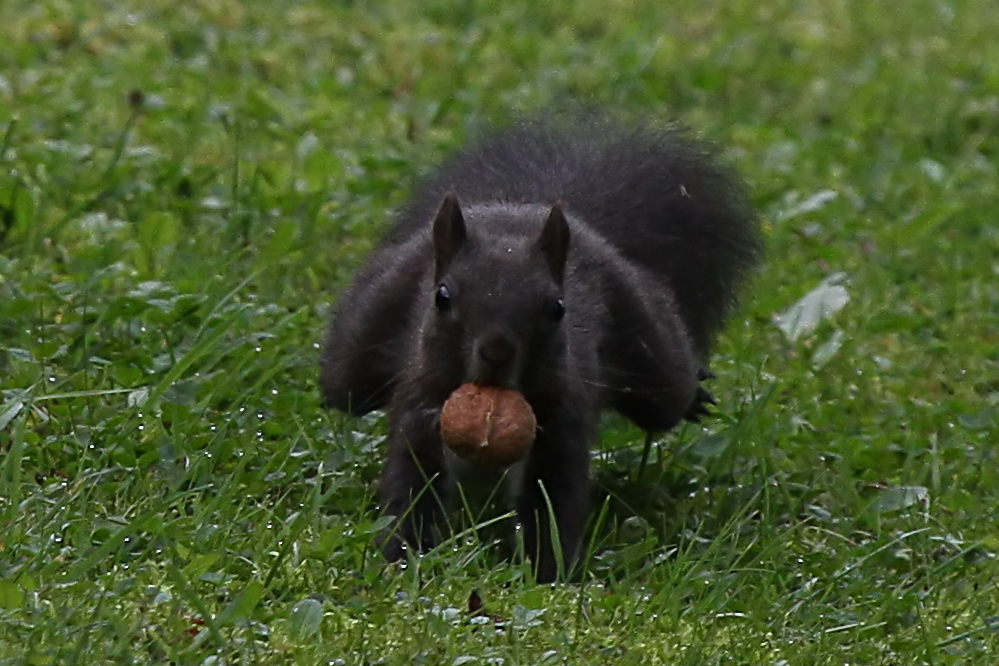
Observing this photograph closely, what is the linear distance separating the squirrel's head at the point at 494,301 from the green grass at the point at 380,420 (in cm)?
40

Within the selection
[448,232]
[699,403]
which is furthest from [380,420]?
[448,232]

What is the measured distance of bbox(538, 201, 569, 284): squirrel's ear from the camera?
13.2 feet

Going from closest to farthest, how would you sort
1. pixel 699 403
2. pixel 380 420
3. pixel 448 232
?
pixel 448 232 < pixel 380 420 < pixel 699 403

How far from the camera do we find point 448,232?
13.2 feet

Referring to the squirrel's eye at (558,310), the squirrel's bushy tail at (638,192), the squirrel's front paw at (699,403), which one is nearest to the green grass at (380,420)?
the squirrel's front paw at (699,403)

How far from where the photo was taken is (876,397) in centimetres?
545

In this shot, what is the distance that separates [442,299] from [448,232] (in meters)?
0.16

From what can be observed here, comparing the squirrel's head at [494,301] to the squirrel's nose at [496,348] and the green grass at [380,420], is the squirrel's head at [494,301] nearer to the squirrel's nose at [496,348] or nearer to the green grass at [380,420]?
the squirrel's nose at [496,348]

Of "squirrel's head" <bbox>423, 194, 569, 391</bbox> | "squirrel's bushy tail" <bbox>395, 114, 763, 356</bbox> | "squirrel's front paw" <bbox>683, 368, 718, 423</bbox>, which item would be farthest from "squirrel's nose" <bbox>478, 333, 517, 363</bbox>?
"squirrel's front paw" <bbox>683, 368, 718, 423</bbox>

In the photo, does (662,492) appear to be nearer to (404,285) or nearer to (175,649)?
(404,285)

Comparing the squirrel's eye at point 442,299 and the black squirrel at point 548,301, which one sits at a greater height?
the squirrel's eye at point 442,299

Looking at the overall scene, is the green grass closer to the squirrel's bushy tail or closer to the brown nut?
the brown nut

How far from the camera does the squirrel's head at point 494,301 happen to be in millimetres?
3854

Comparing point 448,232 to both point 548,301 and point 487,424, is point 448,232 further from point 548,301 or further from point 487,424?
point 487,424
